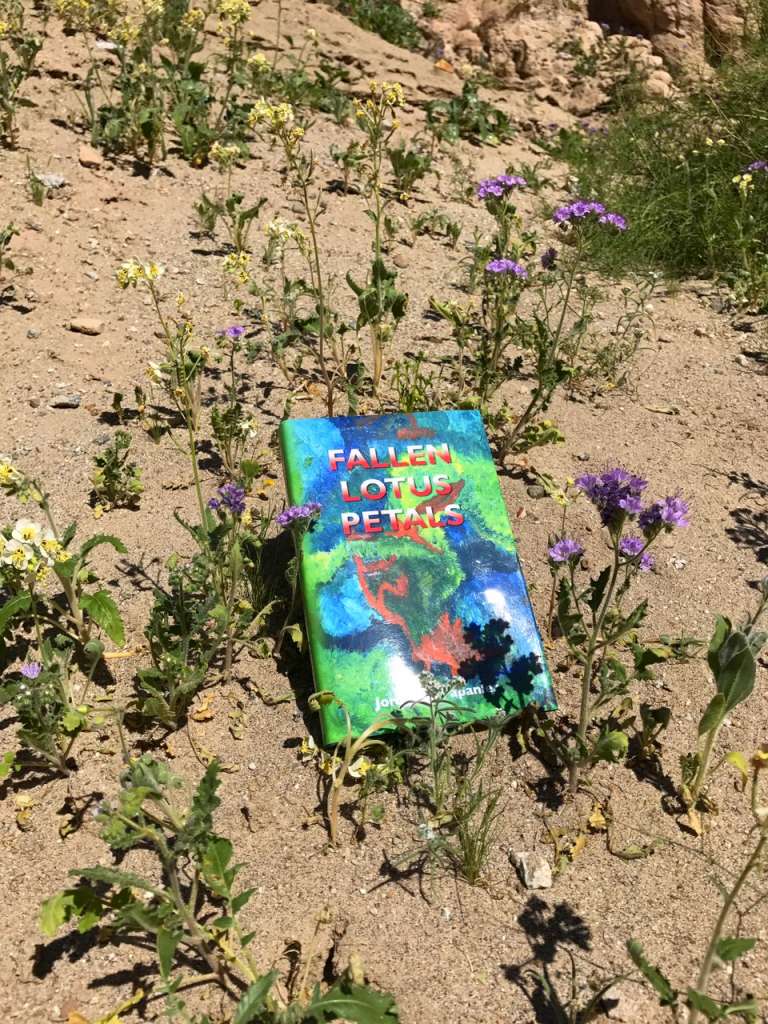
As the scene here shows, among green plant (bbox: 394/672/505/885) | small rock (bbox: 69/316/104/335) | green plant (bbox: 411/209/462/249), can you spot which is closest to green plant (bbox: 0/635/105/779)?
green plant (bbox: 394/672/505/885)

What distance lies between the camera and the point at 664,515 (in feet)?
7.22

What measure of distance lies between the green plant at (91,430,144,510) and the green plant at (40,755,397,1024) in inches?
54.6

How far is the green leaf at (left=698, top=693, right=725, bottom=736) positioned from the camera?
7.88ft

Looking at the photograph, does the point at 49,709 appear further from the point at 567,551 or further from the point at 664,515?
the point at 664,515

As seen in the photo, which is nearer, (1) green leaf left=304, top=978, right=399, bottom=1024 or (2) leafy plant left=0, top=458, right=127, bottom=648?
(1) green leaf left=304, top=978, right=399, bottom=1024

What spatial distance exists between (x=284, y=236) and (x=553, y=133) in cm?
404

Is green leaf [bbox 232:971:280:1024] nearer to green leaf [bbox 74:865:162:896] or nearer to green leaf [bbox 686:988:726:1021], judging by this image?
green leaf [bbox 74:865:162:896]

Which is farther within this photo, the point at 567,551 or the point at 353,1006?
the point at 567,551

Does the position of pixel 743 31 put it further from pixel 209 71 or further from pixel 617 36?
pixel 209 71

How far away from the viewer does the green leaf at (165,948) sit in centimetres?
188

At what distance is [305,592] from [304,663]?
0.91 ft

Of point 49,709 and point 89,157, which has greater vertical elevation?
point 89,157

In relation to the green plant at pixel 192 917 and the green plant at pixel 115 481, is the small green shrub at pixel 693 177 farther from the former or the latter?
the green plant at pixel 192 917

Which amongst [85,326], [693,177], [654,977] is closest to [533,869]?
[654,977]
